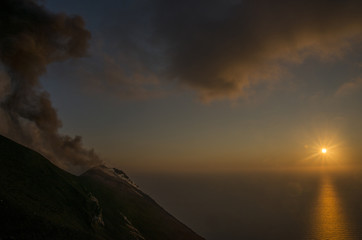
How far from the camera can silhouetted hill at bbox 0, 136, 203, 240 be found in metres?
31.1

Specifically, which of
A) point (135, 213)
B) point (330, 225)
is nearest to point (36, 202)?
point (135, 213)

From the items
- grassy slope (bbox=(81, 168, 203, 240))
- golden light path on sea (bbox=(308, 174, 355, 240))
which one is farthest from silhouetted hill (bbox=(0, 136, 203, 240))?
golden light path on sea (bbox=(308, 174, 355, 240))

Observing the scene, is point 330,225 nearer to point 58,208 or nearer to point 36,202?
point 58,208

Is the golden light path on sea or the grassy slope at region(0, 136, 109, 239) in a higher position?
the golden light path on sea

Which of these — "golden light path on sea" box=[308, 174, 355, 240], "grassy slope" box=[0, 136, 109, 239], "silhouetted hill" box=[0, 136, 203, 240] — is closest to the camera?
"grassy slope" box=[0, 136, 109, 239]

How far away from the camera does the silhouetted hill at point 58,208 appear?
102 ft

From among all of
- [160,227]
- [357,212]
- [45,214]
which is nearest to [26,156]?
[45,214]

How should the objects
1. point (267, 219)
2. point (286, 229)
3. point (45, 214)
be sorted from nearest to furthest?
point (45, 214) < point (286, 229) < point (267, 219)

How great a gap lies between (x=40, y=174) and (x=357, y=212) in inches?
9321

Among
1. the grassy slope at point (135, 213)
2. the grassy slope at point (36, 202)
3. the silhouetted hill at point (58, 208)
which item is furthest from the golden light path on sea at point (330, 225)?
the grassy slope at point (36, 202)

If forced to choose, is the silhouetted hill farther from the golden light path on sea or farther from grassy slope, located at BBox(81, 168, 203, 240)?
the golden light path on sea

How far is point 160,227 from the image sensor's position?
3044 inches

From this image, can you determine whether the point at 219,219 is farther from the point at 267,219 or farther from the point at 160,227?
the point at 160,227

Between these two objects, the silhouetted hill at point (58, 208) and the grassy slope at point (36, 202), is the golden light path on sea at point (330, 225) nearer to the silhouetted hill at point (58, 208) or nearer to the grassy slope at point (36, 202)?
the silhouetted hill at point (58, 208)
